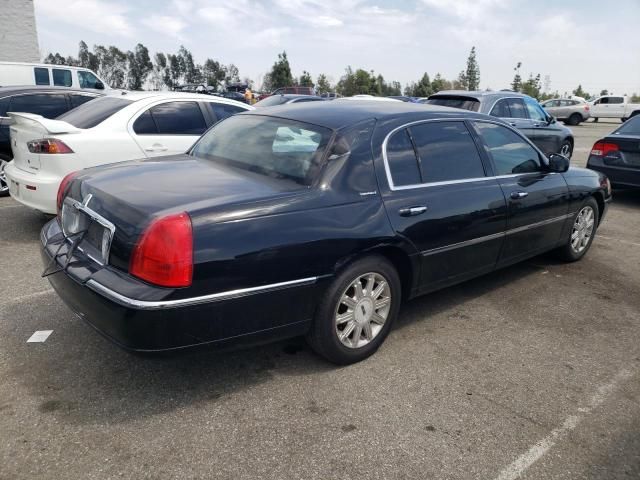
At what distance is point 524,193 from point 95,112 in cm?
466

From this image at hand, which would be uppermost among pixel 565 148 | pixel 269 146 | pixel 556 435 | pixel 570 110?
pixel 269 146

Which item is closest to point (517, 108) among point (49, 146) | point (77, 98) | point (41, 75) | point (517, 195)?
point (517, 195)

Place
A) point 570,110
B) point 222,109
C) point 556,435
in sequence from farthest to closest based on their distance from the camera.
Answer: point 570,110
point 222,109
point 556,435

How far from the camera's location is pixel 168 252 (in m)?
2.42

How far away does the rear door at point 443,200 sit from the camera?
10.9 ft

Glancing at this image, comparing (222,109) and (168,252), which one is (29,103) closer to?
(222,109)

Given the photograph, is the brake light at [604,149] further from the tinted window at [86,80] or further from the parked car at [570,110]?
the parked car at [570,110]

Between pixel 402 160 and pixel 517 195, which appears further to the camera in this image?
pixel 517 195

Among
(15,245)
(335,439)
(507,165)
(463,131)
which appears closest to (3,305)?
(15,245)

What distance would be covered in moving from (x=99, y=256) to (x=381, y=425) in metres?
1.75

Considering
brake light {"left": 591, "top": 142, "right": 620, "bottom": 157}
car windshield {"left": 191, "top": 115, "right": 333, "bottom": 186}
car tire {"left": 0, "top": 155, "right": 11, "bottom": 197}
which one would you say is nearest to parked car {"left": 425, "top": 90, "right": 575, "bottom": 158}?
brake light {"left": 591, "top": 142, "right": 620, "bottom": 157}

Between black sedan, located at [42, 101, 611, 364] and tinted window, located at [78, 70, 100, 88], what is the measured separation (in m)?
11.4

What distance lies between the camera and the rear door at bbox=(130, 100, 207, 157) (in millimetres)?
5820

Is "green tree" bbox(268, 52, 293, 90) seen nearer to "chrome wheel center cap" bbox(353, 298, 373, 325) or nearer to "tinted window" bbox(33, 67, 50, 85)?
"tinted window" bbox(33, 67, 50, 85)
